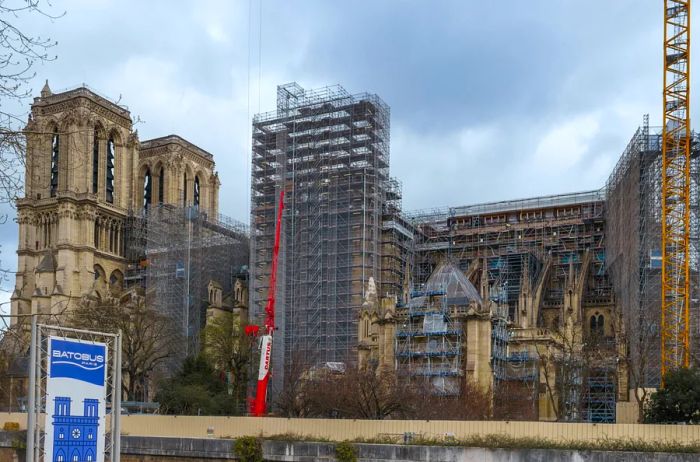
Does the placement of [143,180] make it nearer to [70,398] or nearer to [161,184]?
[161,184]

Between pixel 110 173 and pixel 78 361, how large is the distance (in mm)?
69843

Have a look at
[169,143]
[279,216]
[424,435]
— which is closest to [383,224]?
[279,216]

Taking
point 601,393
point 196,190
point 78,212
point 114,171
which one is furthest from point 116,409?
point 196,190

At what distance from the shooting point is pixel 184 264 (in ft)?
250

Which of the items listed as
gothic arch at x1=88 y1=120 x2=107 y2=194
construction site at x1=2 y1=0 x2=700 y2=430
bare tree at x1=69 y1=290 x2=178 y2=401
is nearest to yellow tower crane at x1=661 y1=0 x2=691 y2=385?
construction site at x1=2 y1=0 x2=700 y2=430

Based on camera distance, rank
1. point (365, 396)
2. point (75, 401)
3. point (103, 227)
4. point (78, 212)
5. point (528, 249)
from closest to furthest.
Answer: point (75, 401), point (365, 396), point (528, 249), point (78, 212), point (103, 227)

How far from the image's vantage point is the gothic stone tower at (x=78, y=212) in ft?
257

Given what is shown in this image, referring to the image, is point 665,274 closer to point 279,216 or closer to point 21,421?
point 279,216

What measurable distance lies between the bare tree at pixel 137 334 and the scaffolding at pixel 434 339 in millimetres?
16160

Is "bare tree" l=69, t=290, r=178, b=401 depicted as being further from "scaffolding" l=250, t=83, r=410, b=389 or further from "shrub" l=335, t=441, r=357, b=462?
"shrub" l=335, t=441, r=357, b=462

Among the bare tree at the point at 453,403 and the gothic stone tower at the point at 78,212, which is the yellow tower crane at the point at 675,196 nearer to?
the bare tree at the point at 453,403

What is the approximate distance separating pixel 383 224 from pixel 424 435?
38083mm

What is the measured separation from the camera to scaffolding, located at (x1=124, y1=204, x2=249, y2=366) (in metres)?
74.9

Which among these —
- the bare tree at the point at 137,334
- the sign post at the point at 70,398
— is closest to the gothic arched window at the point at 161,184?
the bare tree at the point at 137,334
